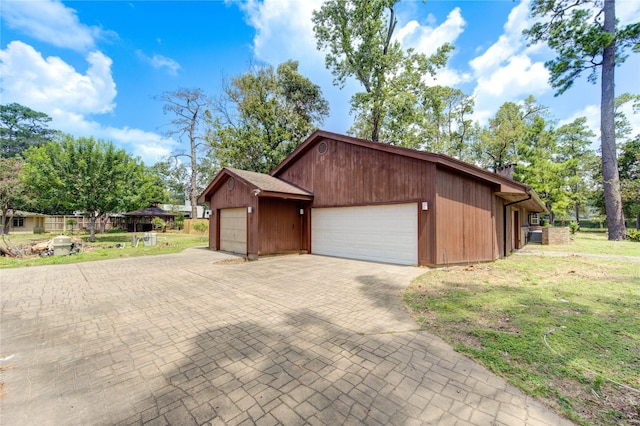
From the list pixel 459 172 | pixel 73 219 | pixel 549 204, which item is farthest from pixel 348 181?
pixel 73 219

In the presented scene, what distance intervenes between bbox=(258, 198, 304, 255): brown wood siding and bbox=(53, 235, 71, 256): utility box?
827 cm

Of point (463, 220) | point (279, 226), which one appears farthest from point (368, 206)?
point (279, 226)

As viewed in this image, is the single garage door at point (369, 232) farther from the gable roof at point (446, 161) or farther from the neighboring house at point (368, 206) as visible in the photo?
the gable roof at point (446, 161)

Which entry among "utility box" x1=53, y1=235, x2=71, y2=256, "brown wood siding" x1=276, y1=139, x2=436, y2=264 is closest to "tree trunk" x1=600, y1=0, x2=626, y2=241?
"brown wood siding" x1=276, y1=139, x2=436, y2=264

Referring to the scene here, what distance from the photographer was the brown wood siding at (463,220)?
25.7ft

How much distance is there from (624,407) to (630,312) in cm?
314

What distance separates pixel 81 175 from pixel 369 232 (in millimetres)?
17113

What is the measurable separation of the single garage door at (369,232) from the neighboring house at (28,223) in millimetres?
32791

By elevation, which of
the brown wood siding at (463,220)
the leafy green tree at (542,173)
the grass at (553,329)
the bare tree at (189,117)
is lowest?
the grass at (553,329)

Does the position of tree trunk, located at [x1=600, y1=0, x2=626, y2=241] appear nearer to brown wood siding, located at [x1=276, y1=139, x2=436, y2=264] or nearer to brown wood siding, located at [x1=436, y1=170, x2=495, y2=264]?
brown wood siding, located at [x1=436, y1=170, x2=495, y2=264]

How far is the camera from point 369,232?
9469 millimetres

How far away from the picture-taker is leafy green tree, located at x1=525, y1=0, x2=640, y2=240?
50.2ft

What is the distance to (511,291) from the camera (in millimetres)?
5168

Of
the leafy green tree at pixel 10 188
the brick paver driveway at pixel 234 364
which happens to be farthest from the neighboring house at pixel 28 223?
the brick paver driveway at pixel 234 364
